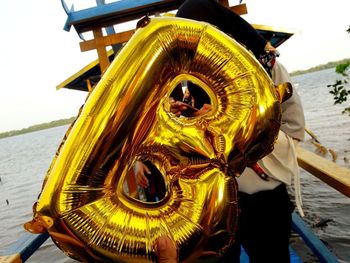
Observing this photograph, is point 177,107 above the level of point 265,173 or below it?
above

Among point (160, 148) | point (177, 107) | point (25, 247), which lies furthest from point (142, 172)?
point (25, 247)

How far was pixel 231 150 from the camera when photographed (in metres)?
0.82

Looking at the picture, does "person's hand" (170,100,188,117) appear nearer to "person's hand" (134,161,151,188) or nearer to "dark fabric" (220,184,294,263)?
"person's hand" (134,161,151,188)

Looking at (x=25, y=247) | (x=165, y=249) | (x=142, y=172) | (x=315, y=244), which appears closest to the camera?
(x=165, y=249)

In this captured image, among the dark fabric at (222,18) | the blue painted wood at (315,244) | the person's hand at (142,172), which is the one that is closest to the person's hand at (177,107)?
the dark fabric at (222,18)

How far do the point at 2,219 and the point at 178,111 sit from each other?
16012mm

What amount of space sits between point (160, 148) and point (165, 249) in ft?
0.86

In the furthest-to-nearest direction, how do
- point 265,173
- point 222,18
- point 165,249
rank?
1. point 265,173
2. point 222,18
3. point 165,249

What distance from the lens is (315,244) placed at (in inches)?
92.5

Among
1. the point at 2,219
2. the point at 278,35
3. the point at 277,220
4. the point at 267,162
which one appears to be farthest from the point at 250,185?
the point at 2,219

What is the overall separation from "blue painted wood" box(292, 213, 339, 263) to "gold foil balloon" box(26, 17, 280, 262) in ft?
5.79

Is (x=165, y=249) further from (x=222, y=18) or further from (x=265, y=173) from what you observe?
(x=222, y=18)

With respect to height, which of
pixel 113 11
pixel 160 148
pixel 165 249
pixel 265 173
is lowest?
pixel 265 173

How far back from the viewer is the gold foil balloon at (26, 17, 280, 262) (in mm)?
712
